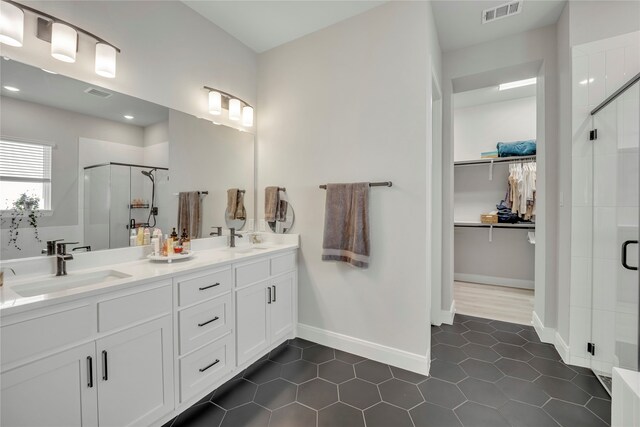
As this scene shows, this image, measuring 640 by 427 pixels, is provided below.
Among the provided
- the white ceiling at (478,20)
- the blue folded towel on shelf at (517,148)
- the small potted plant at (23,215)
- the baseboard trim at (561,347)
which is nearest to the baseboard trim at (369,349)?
the baseboard trim at (561,347)

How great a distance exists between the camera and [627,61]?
199cm

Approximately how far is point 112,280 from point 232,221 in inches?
49.0

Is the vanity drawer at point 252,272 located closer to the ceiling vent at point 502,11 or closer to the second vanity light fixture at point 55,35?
the second vanity light fixture at point 55,35

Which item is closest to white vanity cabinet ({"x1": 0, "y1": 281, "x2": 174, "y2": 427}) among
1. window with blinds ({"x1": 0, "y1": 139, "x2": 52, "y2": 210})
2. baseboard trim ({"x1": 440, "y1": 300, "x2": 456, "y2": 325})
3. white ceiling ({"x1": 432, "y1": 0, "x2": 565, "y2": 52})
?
window with blinds ({"x1": 0, "y1": 139, "x2": 52, "y2": 210})

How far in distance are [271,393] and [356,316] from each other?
885mm

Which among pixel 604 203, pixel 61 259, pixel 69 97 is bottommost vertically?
pixel 61 259

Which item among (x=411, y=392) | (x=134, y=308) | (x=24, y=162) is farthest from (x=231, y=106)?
(x=411, y=392)

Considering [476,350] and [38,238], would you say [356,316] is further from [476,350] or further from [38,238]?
[38,238]

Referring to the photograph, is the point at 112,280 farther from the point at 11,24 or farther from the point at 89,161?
the point at 11,24

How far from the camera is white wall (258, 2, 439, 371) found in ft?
6.91

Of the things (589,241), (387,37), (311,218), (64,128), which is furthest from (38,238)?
(589,241)

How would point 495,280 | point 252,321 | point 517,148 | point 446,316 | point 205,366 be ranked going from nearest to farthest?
point 205,366, point 252,321, point 446,316, point 517,148, point 495,280

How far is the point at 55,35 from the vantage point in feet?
4.94

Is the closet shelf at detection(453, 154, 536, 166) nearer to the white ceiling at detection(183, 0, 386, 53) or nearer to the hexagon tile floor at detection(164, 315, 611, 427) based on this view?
the hexagon tile floor at detection(164, 315, 611, 427)
